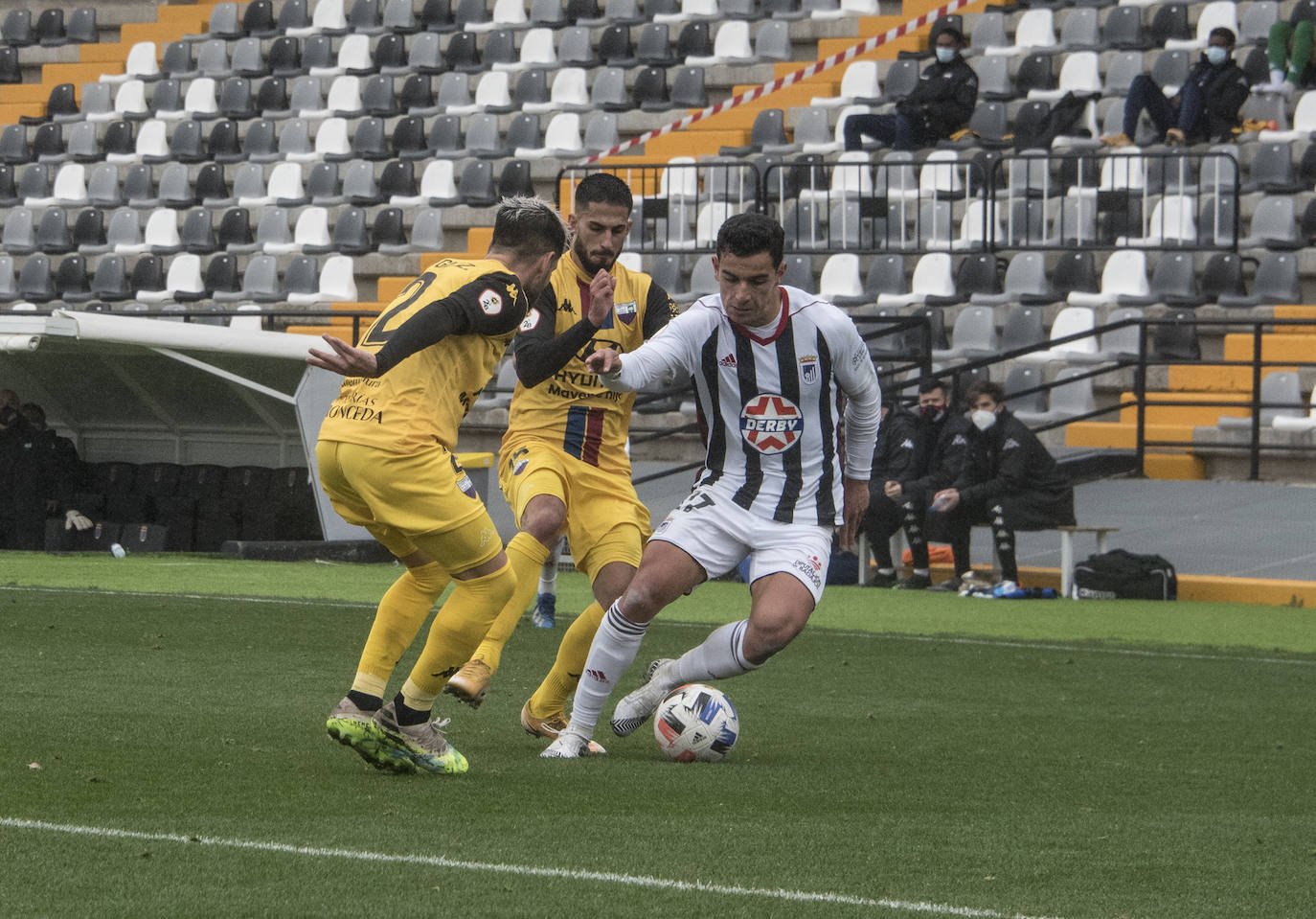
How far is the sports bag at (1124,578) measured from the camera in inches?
541

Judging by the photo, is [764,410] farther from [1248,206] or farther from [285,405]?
[1248,206]

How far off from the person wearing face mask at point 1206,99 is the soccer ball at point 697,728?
1298cm

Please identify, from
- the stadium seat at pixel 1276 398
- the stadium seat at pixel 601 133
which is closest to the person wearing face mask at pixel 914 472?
the stadium seat at pixel 1276 398

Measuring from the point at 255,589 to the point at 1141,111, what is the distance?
10.4m

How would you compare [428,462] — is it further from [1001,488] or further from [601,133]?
[601,133]

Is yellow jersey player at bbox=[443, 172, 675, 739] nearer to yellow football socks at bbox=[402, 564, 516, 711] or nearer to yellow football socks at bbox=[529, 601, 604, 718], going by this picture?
yellow football socks at bbox=[529, 601, 604, 718]

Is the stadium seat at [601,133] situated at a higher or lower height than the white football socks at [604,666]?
higher

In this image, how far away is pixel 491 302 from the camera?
5867 millimetres

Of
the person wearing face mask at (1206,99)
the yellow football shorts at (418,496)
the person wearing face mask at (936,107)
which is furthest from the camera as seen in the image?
the person wearing face mask at (936,107)

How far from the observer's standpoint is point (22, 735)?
21.4 feet

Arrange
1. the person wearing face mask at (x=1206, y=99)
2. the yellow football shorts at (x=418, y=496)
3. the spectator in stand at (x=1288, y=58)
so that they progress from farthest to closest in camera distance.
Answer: the spectator in stand at (x=1288, y=58) → the person wearing face mask at (x=1206, y=99) → the yellow football shorts at (x=418, y=496)

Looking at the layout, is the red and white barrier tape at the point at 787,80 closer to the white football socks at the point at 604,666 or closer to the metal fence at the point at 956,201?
the metal fence at the point at 956,201

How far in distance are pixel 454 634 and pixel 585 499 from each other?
1.56 meters

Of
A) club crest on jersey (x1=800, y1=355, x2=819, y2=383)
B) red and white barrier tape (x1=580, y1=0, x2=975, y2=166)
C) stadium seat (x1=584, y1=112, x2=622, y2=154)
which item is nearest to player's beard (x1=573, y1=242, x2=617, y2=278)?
club crest on jersey (x1=800, y1=355, x2=819, y2=383)
